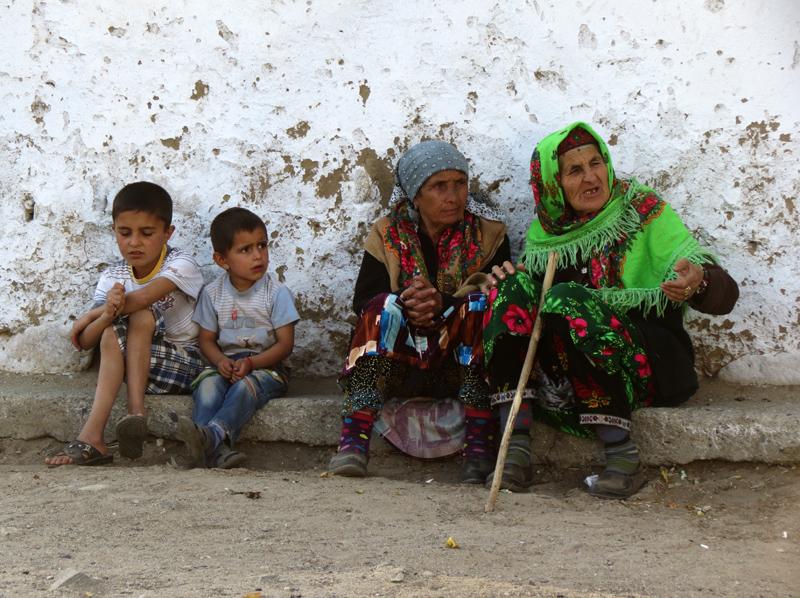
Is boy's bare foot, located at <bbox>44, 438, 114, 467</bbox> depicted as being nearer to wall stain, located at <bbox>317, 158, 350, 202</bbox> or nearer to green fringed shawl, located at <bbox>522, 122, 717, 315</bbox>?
wall stain, located at <bbox>317, 158, 350, 202</bbox>

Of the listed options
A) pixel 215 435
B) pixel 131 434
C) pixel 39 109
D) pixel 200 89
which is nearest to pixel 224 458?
pixel 215 435

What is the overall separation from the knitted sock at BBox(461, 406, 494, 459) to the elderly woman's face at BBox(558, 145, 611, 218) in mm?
929

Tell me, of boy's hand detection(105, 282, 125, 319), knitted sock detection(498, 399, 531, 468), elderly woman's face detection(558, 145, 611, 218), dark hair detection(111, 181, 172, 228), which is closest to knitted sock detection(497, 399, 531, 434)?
knitted sock detection(498, 399, 531, 468)

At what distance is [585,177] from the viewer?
9.51 feet

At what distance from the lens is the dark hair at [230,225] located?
10.6 ft

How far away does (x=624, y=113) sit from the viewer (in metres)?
3.19

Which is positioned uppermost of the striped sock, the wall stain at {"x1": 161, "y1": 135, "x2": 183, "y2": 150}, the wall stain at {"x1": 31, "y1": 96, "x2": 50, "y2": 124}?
the wall stain at {"x1": 31, "y1": 96, "x2": 50, "y2": 124}

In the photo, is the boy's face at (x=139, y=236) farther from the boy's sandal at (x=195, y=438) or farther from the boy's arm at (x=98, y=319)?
the boy's sandal at (x=195, y=438)

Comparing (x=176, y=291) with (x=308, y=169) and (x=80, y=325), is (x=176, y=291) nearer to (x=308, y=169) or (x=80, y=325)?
(x=80, y=325)

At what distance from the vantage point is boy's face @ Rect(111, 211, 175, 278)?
128 inches

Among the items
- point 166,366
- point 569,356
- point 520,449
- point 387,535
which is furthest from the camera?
point 166,366

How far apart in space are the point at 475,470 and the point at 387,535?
2.40 ft

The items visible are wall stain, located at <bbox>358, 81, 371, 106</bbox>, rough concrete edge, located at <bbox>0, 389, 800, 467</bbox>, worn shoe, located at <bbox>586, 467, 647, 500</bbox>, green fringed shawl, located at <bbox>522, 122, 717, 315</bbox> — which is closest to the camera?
worn shoe, located at <bbox>586, 467, 647, 500</bbox>

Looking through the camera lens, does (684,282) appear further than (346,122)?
No
